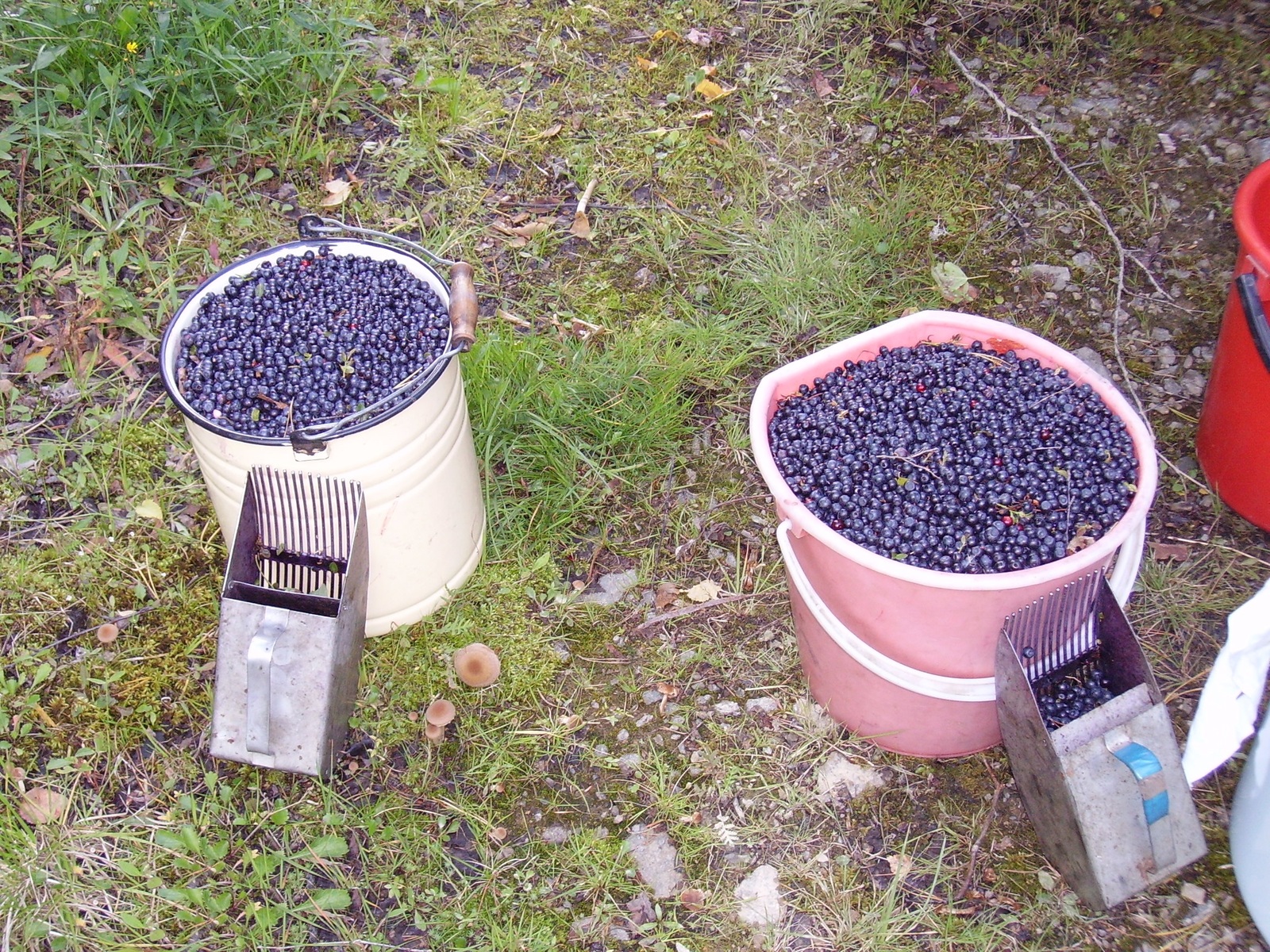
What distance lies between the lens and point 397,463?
2.55 metres

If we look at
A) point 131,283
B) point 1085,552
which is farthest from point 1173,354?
point 131,283

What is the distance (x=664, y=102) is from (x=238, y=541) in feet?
9.26

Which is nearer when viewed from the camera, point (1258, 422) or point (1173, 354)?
point (1258, 422)

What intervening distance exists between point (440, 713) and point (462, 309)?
3.61 feet

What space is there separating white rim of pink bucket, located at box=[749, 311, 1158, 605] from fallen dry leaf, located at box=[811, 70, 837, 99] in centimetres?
209

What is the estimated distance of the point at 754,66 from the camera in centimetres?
444

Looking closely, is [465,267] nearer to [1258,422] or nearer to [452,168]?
[452,168]

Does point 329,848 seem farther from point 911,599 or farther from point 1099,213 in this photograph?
point 1099,213

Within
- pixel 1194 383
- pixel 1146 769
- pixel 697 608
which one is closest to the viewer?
pixel 1146 769

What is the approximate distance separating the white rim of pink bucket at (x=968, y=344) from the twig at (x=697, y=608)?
0.73 metres

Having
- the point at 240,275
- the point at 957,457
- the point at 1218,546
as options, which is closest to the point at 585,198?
the point at 240,275

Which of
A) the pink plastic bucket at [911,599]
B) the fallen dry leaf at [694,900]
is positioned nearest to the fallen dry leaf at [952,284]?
the pink plastic bucket at [911,599]

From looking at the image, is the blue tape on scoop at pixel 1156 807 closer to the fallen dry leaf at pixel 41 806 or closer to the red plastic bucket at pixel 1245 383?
the red plastic bucket at pixel 1245 383

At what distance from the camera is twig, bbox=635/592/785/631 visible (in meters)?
3.05
